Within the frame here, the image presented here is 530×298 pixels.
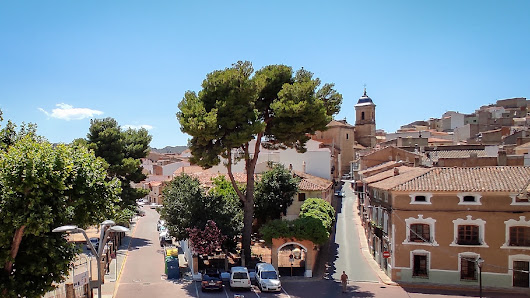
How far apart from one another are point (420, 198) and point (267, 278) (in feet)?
35.5

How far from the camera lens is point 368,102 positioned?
92.2 metres

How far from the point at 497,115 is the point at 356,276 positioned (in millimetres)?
80015

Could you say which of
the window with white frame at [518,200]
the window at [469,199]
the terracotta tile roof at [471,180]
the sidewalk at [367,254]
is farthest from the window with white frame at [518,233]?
the sidewalk at [367,254]

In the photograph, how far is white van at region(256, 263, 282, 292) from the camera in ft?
83.6

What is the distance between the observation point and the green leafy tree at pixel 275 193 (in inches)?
1490

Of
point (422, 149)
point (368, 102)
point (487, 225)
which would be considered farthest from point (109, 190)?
point (368, 102)

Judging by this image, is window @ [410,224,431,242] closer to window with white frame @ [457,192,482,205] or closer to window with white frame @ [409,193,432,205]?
window with white frame @ [409,193,432,205]

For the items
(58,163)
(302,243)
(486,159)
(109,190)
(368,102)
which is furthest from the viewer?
(368,102)

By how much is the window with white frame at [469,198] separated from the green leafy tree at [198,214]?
14549mm

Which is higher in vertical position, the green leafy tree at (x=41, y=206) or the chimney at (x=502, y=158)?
the chimney at (x=502, y=158)

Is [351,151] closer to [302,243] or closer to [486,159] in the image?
[486,159]

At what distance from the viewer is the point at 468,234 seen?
1078 inches

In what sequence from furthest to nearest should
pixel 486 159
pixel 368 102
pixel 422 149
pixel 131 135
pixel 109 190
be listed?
pixel 368 102 → pixel 422 149 → pixel 131 135 → pixel 486 159 → pixel 109 190

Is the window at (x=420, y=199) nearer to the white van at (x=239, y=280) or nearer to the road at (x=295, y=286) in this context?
the road at (x=295, y=286)
